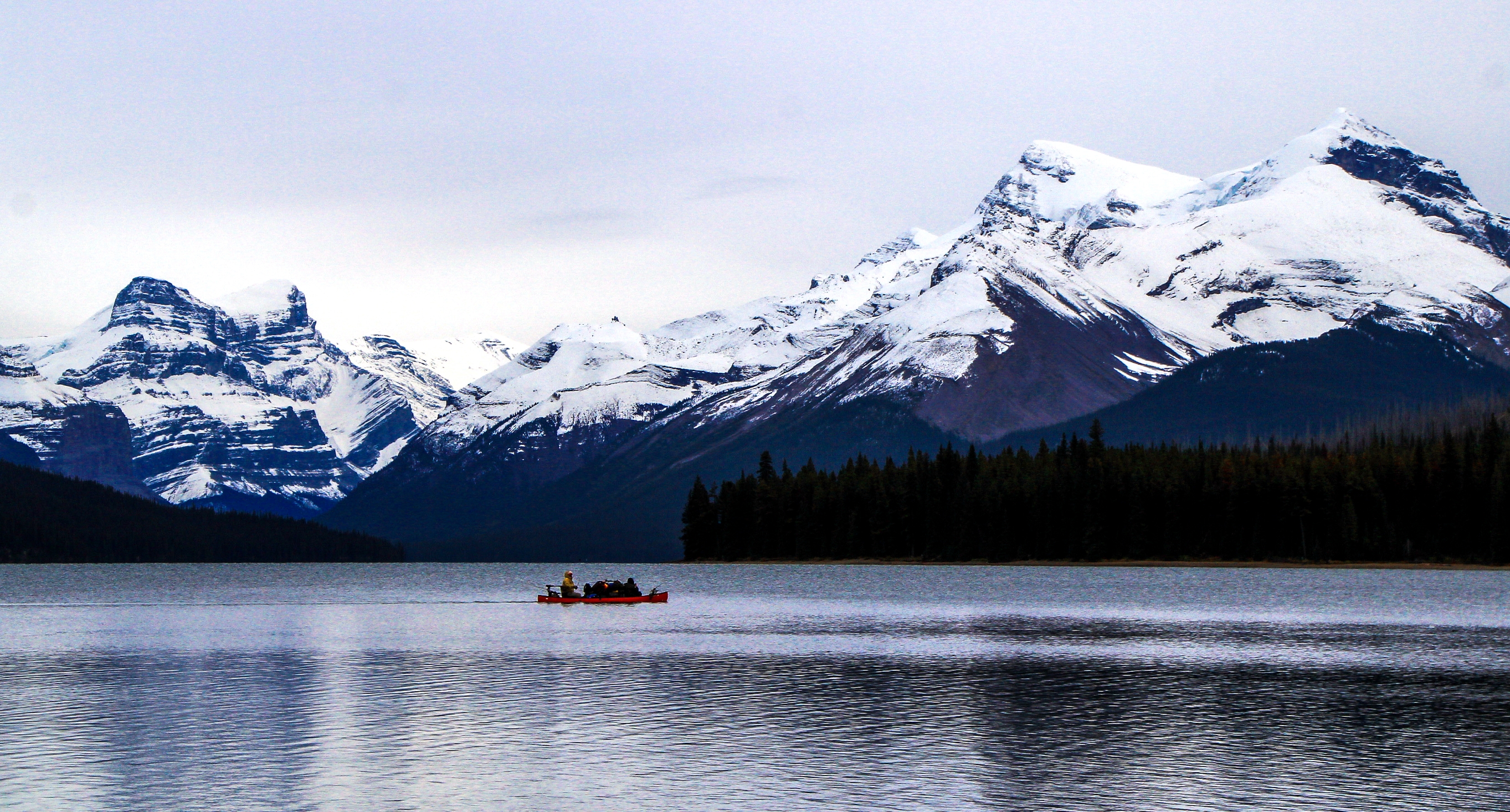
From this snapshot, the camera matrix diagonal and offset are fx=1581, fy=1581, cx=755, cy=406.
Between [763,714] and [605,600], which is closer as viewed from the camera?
[763,714]

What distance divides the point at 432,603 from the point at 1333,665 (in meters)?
96.0

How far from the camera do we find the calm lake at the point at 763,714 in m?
47.7

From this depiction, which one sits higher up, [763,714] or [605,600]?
[605,600]

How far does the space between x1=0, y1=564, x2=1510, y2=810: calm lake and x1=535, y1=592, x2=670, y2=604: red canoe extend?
21419 millimetres

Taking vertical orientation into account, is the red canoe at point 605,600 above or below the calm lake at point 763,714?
above

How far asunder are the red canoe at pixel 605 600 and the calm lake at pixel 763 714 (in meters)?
21.4

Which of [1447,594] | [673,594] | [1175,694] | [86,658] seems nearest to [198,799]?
[1175,694]

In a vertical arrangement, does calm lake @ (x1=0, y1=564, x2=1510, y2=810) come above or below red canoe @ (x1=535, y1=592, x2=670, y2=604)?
below

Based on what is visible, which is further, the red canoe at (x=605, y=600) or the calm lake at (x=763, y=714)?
the red canoe at (x=605, y=600)

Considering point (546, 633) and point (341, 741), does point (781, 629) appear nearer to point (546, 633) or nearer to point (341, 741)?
point (546, 633)

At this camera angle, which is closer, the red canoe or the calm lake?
the calm lake

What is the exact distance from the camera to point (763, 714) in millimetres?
63562

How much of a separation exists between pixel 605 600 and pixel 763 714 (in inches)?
3240

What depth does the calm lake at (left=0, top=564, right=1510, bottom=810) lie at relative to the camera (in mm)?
47656
